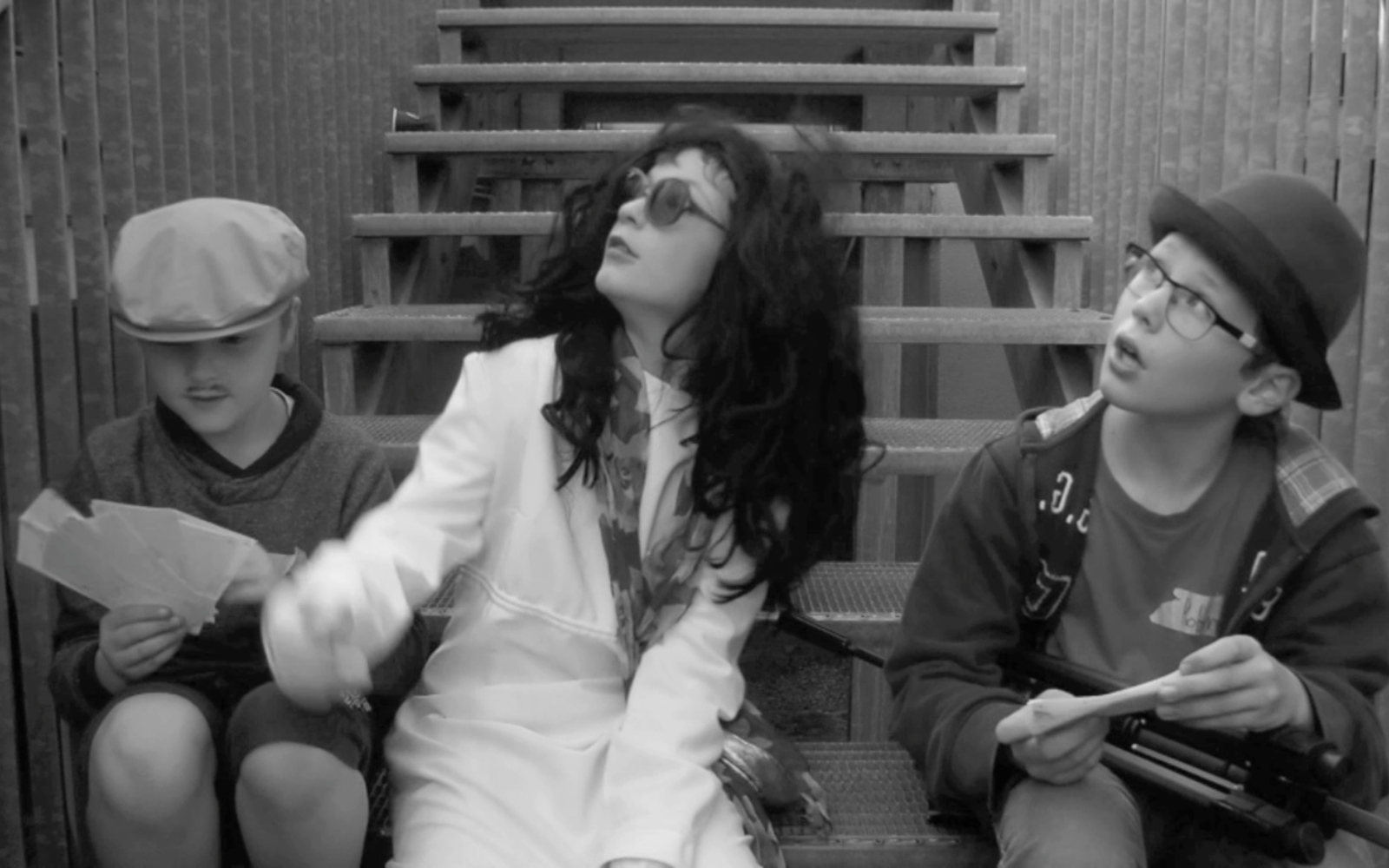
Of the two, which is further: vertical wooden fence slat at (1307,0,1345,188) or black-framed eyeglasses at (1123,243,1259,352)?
vertical wooden fence slat at (1307,0,1345,188)

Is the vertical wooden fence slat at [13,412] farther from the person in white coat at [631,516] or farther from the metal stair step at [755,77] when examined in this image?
the metal stair step at [755,77]

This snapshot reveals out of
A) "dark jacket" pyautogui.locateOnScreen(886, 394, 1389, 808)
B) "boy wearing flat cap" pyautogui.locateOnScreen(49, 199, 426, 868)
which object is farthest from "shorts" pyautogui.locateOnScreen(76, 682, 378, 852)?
"dark jacket" pyautogui.locateOnScreen(886, 394, 1389, 808)

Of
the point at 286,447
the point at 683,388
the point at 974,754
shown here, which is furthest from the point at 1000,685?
the point at 286,447

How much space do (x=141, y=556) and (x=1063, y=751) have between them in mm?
893

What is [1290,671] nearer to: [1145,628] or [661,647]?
[1145,628]

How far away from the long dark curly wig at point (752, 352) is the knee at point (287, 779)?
15.1 inches

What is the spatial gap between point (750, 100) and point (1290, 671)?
11.8ft

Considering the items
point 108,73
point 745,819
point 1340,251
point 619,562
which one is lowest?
point 745,819

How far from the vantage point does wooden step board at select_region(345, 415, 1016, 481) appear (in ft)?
7.45

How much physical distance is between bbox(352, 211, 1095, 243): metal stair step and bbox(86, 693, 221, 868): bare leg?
1.68 meters

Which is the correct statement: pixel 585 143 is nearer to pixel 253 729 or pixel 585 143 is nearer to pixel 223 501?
pixel 223 501

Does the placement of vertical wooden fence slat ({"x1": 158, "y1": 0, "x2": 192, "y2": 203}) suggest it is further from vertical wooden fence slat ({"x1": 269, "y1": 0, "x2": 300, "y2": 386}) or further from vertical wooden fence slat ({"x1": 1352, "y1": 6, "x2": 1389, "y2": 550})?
vertical wooden fence slat ({"x1": 1352, "y1": 6, "x2": 1389, "y2": 550})

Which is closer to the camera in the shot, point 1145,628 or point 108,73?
point 1145,628

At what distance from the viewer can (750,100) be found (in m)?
4.62
